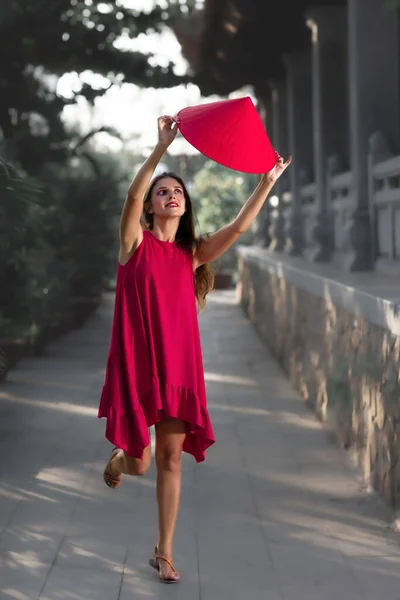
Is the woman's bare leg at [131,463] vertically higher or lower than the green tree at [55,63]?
lower

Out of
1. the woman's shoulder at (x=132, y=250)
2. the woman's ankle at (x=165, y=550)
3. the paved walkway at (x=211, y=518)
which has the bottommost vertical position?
the paved walkway at (x=211, y=518)

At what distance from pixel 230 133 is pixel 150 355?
968 millimetres

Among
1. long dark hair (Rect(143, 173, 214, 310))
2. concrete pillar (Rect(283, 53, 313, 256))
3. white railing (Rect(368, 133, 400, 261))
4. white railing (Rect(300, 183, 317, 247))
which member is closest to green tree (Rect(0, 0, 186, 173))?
concrete pillar (Rect(283, 53, 313, 256))

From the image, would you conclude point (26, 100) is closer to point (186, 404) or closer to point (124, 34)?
point (124, 34)

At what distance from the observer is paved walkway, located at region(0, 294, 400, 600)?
5175mm

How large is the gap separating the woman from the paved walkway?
0.37 meters

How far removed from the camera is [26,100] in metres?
16.3

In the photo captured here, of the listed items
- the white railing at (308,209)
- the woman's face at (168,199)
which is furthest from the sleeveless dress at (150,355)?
the white railing at (308,209)

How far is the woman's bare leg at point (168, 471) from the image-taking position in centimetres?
516

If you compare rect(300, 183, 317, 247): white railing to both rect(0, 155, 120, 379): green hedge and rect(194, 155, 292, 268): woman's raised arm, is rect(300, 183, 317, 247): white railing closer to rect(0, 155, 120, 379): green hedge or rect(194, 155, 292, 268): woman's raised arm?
rect(0, 155, 120, 379): green hedge

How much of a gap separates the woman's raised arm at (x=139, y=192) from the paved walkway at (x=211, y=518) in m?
1.44

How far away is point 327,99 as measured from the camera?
45.4ft

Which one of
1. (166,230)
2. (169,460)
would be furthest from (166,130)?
(169,460)

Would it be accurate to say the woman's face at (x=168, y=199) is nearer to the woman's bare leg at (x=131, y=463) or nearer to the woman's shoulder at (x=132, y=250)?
the woman's shoulder at (x=132, y=250)
